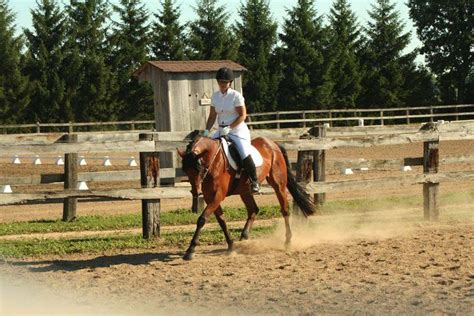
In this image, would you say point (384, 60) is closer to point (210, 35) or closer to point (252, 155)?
point (210, 35)

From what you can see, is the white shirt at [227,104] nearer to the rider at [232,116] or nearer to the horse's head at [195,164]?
the rider at [232,116]

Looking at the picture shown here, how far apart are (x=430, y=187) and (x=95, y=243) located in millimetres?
5909

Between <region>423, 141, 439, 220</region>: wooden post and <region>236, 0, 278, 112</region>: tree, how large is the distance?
118 ft

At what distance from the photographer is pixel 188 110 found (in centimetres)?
1873

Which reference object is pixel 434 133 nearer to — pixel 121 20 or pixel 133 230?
pixel 133 230

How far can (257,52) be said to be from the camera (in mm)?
51656

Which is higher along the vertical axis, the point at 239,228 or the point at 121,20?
the point at 121,20

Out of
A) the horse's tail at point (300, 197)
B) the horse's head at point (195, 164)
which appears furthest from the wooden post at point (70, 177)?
the horse's head at point (195, 164)

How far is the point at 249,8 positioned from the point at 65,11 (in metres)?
11.9

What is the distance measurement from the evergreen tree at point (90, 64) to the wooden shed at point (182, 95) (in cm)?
2922

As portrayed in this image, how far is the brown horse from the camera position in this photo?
984 centimetres

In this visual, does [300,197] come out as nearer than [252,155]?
No

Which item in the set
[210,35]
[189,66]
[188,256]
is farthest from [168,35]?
[188,256]

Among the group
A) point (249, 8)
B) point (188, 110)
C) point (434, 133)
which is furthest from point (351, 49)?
point (434, 133)
